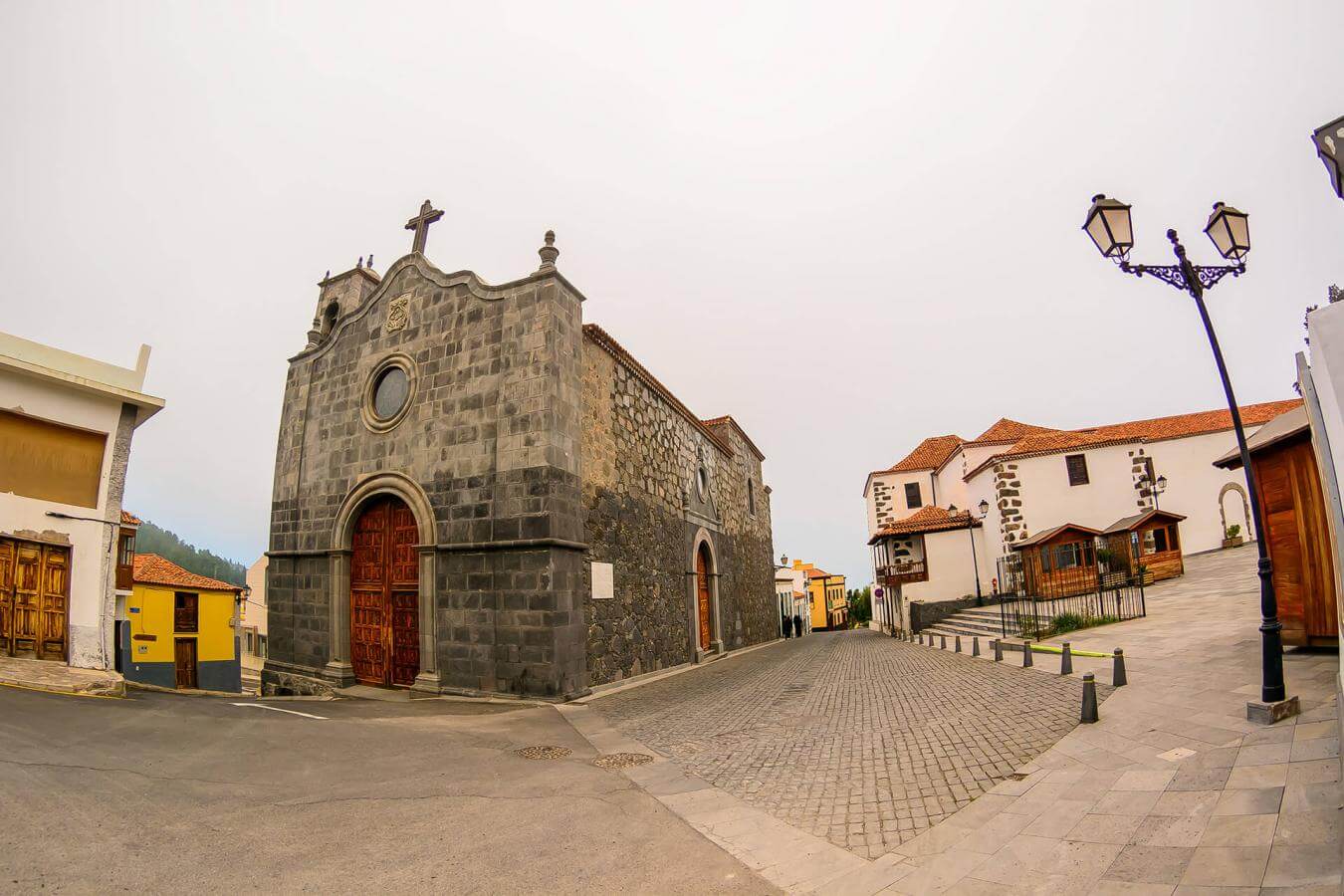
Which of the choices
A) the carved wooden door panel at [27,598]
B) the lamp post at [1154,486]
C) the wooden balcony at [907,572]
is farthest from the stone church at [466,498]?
the lamp post at [1154,486]

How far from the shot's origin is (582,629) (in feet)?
36.8

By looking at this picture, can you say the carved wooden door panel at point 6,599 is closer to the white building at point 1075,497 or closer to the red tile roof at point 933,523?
the white building at point 1075,497

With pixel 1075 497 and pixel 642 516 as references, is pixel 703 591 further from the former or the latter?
pixel 1075 497

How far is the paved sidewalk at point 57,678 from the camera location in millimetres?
8133

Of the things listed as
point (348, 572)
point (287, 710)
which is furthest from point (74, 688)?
point (348, 572)

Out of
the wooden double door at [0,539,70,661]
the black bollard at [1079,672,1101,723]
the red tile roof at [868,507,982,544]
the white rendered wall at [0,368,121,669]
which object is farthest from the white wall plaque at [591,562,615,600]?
the red tile roof at [868,507,982,544]

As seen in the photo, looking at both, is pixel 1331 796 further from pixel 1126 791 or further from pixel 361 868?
pixel 361 868

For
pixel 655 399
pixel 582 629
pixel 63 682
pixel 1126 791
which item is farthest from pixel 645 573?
pixel 1126 791

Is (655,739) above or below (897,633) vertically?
above

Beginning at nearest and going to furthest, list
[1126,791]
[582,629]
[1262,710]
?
1. [1126,791]
2. [1262,710]
3. [582,629]

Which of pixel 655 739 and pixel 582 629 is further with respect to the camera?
pixel 582 629

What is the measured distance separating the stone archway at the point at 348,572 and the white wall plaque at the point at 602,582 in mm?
2973

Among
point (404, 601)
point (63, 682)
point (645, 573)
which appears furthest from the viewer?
point (645, 573)

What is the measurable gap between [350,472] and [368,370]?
229 centimetres
